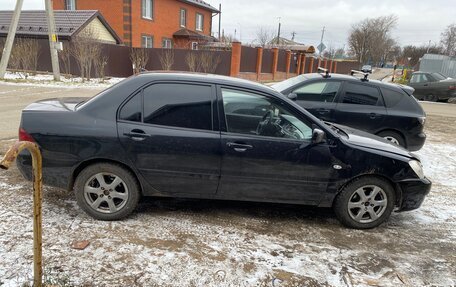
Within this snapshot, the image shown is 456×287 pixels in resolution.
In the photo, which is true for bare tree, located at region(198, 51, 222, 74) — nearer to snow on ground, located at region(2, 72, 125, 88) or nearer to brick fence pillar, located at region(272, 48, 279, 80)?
snow on ground, located at region(2, 72, 125, 88)

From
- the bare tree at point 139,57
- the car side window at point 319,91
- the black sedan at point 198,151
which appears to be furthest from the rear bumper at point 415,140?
the bare tree at point 139,57

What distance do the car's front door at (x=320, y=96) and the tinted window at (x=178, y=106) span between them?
3.42m

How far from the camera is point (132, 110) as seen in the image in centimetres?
358

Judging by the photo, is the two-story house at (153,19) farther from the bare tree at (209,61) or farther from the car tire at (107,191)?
the car tire at (107,191)

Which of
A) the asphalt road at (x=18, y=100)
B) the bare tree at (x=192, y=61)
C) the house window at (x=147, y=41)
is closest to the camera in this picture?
the asphalt road at (x=18, y=100)

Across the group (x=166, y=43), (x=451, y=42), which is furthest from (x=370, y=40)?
(x=166, y=43)

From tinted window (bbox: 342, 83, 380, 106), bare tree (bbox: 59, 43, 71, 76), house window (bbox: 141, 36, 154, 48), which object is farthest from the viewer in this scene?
house window (bbox: 141, 36, 154, 48)

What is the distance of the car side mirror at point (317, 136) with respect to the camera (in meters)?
3.55

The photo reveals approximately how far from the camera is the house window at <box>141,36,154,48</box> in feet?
91.8

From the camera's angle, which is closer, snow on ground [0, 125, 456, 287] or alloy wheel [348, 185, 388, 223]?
snow on ground [0, 125, 456, 287]

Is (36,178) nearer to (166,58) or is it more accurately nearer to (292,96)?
(292,96)

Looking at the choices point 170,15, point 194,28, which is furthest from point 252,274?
point 194,28

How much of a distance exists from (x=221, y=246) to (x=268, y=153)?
1.03 m

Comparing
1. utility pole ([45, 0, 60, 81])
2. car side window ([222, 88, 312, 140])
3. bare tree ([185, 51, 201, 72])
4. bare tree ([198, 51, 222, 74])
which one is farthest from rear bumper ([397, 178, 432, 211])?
bare tree ([198, 51, 222, 74])
